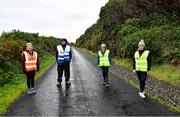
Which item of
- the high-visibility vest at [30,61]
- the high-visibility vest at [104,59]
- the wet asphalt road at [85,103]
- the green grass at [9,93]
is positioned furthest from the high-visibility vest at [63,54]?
the green grass at [9,93]

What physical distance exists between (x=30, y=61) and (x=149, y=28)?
18995mm

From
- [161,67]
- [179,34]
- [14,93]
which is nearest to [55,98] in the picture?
[14,93]

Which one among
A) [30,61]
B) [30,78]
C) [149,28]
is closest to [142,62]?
[30,61]

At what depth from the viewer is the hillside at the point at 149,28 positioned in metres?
22.0

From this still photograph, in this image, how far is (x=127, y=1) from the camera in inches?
1409

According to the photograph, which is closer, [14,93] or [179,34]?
[14,93]

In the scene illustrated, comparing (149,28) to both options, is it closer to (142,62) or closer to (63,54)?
(63,54)

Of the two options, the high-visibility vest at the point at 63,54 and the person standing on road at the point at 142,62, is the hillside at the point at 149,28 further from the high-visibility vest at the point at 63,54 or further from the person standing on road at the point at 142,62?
the person standing on road at the point at 142,62

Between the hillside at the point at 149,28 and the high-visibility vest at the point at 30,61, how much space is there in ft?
31.6

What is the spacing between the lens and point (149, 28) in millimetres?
29625

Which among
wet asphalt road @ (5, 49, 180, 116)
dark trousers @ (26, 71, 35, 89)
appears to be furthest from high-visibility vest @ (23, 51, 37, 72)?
wet asphalt road @ (5, 49, 180, 116)

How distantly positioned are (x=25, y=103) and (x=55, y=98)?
119 centimetres

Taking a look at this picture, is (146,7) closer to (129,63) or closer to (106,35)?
(129,63)

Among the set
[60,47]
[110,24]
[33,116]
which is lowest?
[33,116]
